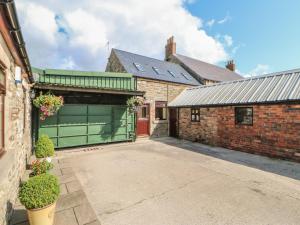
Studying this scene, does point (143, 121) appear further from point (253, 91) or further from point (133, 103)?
point (253, 91)

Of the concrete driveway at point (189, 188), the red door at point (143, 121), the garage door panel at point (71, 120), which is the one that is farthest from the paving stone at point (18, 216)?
the red door at point (143, 121)

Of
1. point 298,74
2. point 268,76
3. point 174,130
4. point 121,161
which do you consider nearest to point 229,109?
point 268,76

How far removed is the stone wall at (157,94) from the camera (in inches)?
484

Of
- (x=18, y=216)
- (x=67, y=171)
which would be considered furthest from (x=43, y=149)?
(x=18, y=216)

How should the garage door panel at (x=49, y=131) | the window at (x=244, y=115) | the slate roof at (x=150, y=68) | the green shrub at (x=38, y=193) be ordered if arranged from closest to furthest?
1. the green shrub at (x=38, y=193)
2. the garage door panel at (x=49, y=131)
3. the window at (x=244, y=115)
4. the slate roof at (x=150, y=68)

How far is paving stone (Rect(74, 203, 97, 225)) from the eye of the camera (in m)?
3.31

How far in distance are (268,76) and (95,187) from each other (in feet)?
33.0

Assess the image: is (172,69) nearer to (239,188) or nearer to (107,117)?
(107,117)

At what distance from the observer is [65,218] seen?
336 cm

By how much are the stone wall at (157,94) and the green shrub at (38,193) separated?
9558mm

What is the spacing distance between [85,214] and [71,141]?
6408 mm

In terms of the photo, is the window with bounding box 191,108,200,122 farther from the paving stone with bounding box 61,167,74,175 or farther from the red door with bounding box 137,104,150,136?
the paving stone with bounding box 61,167,74,175

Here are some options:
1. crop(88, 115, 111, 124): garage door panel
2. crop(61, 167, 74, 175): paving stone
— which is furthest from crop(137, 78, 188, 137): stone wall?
crop(61, 167, 74, 175): paving stone

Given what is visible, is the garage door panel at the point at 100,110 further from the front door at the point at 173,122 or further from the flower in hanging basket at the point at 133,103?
the front door at the point at 173,122
